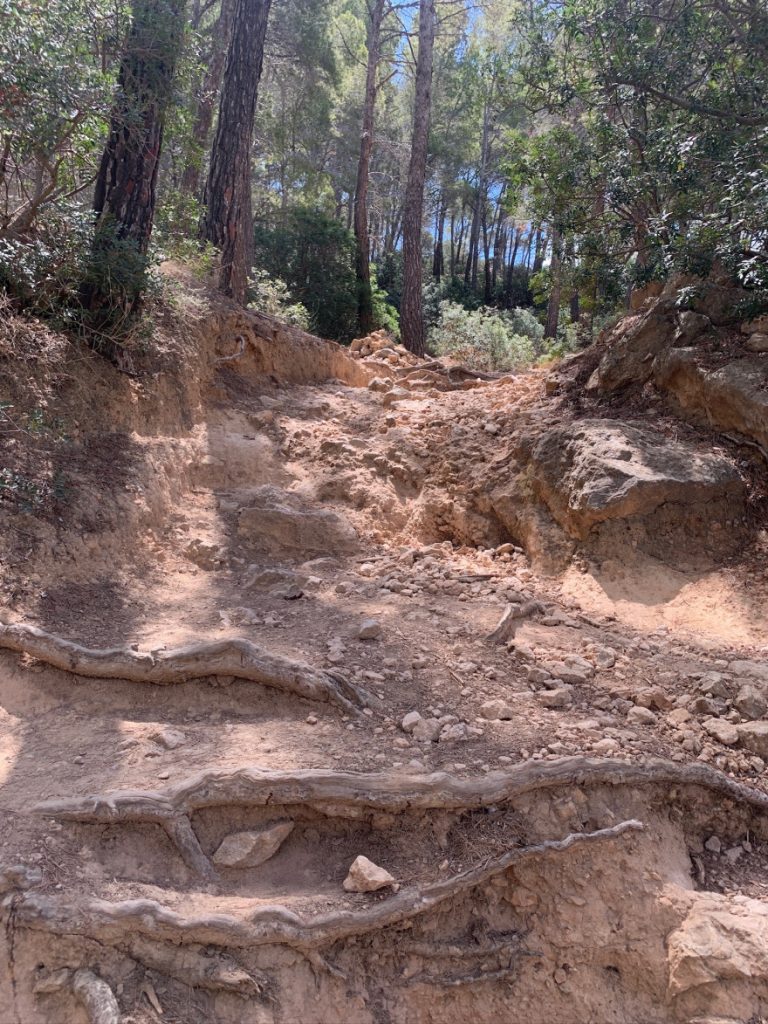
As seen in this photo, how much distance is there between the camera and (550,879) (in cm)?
264

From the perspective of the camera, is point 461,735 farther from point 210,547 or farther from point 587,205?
point 587,205

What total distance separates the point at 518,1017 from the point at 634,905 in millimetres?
599

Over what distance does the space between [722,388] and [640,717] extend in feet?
9.55

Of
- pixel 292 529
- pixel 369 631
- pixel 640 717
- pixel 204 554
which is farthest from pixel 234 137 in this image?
pixel 640 717

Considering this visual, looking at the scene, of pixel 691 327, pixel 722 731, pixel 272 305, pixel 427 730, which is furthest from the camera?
pixel 272 305

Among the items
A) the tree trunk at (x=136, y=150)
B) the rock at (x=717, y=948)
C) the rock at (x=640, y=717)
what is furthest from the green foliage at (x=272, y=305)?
the rock at (x=717, y=948)

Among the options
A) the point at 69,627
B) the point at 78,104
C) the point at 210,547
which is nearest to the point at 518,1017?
the point at 69,627

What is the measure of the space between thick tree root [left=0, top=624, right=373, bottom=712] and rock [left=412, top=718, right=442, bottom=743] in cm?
27

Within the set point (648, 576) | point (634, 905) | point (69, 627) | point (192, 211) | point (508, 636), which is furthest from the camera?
point (192, 211)

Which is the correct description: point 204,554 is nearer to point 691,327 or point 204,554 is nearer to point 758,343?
point 691,327

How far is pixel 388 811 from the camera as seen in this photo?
2.65 meters

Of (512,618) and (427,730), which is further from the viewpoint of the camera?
(512,618)

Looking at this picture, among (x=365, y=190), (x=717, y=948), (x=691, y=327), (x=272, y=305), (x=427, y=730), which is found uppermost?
(x=365, y=190)

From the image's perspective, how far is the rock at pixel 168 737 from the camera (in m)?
2.87
